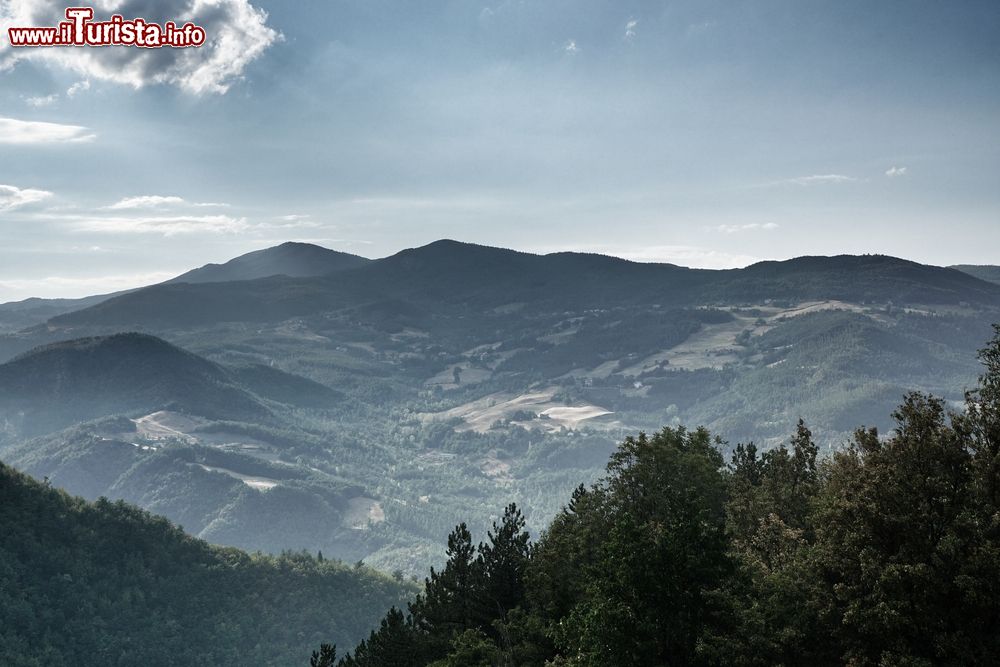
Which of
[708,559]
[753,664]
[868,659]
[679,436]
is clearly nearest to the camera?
[868,659]

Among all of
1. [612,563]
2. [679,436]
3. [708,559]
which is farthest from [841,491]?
[679,436]

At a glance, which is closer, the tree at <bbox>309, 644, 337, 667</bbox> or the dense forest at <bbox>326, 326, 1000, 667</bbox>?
the dense forest at <bbox>326, 326, 1000, 667</bbox>

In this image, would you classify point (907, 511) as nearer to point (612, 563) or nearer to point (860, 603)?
point (860, 603)

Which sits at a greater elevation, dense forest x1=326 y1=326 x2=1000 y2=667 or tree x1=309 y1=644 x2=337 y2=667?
dense forest x1=326 y1=326 x2=1000 y2=667

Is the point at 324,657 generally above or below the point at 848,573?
below

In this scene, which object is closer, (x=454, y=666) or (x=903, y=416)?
(x=903, y=416)

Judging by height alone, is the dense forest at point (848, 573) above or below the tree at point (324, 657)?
above

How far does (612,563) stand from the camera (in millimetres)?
38844

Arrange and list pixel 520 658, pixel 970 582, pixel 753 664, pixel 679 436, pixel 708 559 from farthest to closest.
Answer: pixel 679 436
pixel 520 658
pixel 708 559
pixel 753 664
pixel 970 582

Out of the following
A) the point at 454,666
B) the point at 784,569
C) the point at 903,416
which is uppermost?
the point at 903,416

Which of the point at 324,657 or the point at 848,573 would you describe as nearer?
the point at 848,573

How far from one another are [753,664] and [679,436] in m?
37.3

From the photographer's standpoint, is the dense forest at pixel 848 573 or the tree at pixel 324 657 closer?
the dense forest at pixel 848 573

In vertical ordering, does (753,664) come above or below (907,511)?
below
